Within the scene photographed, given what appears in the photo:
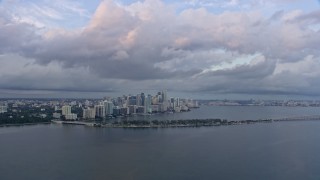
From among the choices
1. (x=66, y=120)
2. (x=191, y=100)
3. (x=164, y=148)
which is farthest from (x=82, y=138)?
(x=191, y=100)

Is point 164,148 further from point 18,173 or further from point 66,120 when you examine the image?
point 66,120

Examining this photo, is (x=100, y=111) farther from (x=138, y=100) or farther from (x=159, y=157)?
(x=159, y=157)

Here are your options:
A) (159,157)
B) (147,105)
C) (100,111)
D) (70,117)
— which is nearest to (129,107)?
(147,105)

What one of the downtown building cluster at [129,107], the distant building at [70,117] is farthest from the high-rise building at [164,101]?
the distant building at [70,117]

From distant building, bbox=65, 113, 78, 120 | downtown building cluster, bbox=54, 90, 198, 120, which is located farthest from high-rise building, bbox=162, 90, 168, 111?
distant building, bbox=65, 113, 78, 120

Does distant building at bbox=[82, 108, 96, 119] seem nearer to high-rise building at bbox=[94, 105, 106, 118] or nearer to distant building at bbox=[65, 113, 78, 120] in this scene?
high-rise building at bbox=[94, 105, 106, 118]

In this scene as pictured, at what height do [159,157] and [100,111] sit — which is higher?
[100,111]
